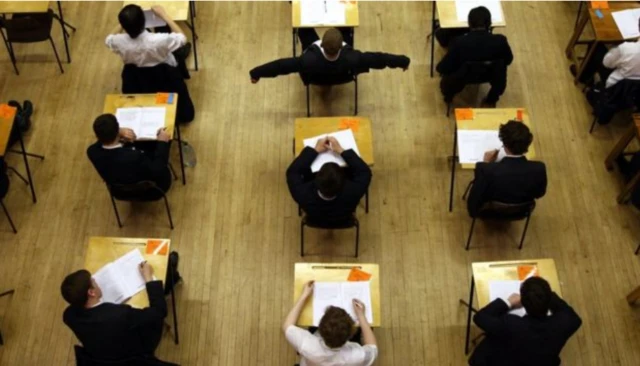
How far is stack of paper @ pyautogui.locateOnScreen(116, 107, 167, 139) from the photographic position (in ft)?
17.3

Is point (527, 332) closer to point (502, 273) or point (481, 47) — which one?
point (502, 273)

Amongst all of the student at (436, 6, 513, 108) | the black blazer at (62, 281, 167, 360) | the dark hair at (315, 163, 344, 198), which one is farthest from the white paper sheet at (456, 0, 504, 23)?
the black blazer at (62, 281, 167, 360)

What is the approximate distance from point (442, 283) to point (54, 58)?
14.2 ft

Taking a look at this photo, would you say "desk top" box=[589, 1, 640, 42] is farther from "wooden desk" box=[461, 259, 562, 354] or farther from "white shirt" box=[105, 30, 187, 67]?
"white shirt" box=[105, 30, 187, 67]

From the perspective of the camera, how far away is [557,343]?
4086mm

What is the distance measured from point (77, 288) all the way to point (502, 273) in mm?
2648

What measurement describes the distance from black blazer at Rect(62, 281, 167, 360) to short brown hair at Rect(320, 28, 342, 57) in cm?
241

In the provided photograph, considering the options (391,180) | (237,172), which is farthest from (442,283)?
(237,172)

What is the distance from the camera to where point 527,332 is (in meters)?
4.05

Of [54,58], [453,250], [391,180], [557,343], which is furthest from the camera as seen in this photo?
[54,58]

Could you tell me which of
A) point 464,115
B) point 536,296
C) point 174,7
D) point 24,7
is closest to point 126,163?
point 174,7

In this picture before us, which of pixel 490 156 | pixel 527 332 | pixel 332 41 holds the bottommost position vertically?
pixel 527 332

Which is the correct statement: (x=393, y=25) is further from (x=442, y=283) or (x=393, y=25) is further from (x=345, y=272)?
(x=345, y=272)

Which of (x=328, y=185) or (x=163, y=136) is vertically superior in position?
(x=328, y=185)
